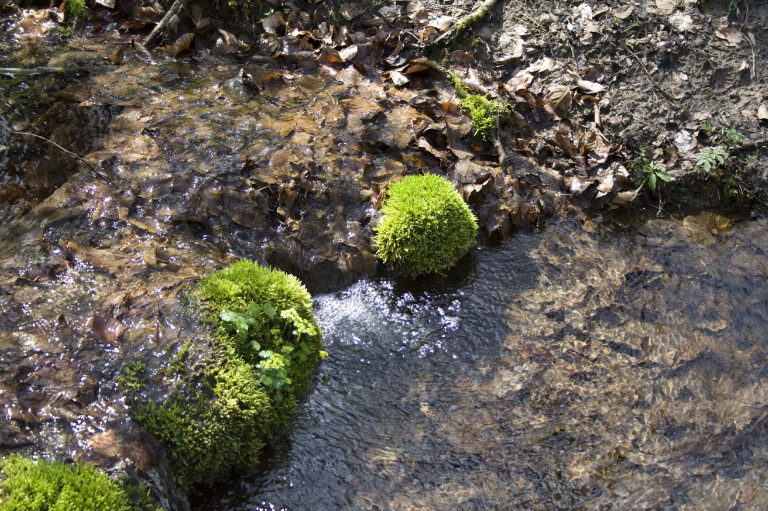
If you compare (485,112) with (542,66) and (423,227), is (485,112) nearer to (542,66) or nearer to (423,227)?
(542,66)

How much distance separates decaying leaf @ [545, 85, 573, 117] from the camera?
7.04 meters

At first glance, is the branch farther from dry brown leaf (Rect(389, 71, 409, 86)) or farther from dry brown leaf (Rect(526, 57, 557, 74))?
dry brown leaf (Rect(526, 57, 557, 74))

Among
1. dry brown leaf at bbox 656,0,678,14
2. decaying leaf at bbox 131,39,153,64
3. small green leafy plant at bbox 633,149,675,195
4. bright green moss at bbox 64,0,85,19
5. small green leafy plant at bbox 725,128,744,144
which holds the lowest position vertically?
decaying leaf at bbox 131,39,153,64

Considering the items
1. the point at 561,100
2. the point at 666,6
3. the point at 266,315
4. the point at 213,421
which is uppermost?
the point at 666,6

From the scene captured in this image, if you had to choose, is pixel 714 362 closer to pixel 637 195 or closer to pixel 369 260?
pixel 637 195

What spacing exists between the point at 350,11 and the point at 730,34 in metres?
4.94

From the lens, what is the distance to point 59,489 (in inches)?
120

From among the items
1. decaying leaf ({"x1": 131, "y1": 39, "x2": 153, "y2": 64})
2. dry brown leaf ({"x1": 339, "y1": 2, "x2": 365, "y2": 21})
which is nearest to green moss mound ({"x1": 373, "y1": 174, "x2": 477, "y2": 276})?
dry brown leaf ({"x1": 339, "y1": 2, "x2": 365, "y2": 21})

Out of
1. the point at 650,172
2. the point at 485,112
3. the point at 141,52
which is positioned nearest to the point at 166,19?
the point at 141,52

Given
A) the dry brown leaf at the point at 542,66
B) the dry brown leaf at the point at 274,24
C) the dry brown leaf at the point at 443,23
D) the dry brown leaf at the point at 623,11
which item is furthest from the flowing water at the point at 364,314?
the dry brown leaf at the point at 623,11

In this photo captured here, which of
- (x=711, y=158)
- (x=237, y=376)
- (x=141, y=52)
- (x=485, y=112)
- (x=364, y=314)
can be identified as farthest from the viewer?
(x=141, y=52)

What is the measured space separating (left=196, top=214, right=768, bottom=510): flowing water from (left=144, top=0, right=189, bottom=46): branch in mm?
4459

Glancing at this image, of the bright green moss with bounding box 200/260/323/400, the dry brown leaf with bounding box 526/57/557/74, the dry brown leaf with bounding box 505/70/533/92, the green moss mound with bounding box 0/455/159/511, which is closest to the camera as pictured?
the green moss mound with bounding box 0/455/159/511

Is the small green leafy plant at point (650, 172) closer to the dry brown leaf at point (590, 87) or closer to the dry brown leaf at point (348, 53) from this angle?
the dry brown leaf at point (590, 87)
